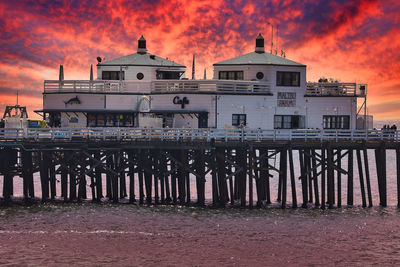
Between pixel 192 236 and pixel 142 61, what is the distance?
31.0m

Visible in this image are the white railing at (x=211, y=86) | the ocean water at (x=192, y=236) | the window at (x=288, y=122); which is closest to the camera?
the ocean water at (x=192, y=236)

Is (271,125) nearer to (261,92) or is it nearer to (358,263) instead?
(261,92)

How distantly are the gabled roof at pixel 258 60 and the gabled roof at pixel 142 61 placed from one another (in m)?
7.92

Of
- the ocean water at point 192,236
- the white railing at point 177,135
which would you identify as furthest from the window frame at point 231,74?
the ocean water at point 192,236

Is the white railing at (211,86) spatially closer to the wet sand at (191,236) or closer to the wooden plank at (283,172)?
the wooden plank at (283,172)

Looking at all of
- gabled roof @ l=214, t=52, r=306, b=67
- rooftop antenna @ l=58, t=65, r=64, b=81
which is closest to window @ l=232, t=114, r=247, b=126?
gabled roof @ l=214, t=52, r=306, b=67

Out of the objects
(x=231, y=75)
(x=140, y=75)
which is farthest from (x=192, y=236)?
(x=140, y=75)

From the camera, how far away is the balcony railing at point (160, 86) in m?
49.8

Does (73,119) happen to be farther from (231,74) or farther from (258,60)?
(258,60)

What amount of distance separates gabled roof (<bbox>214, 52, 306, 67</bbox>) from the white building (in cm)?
10

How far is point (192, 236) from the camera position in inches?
1366

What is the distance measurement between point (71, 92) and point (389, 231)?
3082 centimetres

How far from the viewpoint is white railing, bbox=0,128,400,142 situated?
143ft

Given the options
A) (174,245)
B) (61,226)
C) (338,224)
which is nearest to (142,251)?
(174,245)
